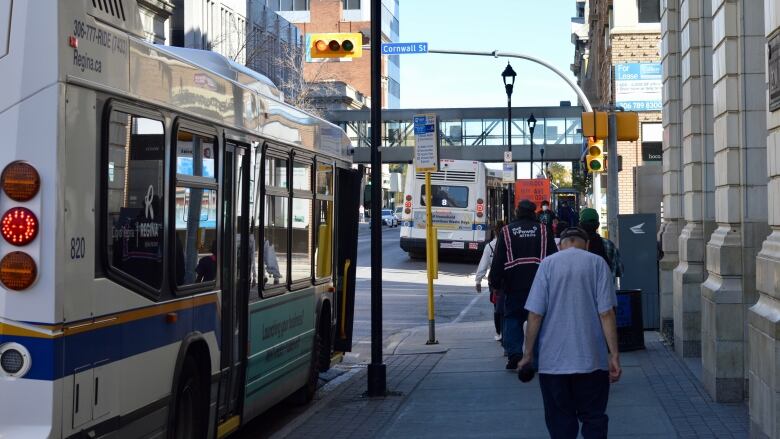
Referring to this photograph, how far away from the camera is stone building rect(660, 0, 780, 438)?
26.0 ft

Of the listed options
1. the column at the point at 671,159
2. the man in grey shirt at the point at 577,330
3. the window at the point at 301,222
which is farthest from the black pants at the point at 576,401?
the column at the point at 671,159

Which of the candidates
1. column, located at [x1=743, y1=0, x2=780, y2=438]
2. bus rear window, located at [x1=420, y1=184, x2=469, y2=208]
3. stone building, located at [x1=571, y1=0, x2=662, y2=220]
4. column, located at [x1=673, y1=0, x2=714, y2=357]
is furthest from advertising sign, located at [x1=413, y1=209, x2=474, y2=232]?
column, located at [x1=743, y1=0, x2=780, y2=438]

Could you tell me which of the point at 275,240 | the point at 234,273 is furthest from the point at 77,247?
the point at 275,240

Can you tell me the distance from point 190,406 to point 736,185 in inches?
214

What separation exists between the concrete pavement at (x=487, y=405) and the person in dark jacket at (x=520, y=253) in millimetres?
1061

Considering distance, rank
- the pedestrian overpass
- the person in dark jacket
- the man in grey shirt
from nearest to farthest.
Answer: the man in grey shirt < the person in dark jacket < the pedestrian overpass

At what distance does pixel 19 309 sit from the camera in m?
5.57

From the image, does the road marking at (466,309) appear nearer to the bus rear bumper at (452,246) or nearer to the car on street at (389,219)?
the bus rear bumper at (452,246)

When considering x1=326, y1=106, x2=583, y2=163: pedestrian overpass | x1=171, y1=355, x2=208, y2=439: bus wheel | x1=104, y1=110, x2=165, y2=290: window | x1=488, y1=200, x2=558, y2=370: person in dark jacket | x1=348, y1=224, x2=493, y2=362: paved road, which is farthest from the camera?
x1=326, y1=106, x2=583, y2=163: pedestrian overpass

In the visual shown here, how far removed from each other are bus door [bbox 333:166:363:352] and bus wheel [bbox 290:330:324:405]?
3.67ft

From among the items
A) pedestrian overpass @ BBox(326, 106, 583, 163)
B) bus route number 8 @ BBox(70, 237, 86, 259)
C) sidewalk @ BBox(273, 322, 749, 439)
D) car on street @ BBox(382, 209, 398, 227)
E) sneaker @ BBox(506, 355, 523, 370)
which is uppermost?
pedestrian overpass @ BBox(326, 106, 583, 163)

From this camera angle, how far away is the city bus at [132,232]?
5.60 m

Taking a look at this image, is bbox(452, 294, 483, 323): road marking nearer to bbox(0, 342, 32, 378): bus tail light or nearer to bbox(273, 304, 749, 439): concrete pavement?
bbox(273, 304, 749, 439): concrete pavement

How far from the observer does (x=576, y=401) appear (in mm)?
7371
